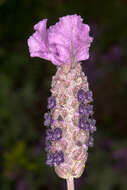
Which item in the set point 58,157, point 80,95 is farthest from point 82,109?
point 58,157

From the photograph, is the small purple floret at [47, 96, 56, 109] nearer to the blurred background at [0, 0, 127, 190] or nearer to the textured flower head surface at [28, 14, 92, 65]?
the textured flower head surface at [28, 14, 92, 65]

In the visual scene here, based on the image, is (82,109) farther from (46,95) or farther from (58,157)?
(46,95)

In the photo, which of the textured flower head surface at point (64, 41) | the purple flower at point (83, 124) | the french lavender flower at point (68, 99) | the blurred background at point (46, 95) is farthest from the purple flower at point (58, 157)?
the blurred background at point (46, 95)

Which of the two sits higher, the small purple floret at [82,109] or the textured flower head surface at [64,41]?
the textured flower head surface at [64,41]

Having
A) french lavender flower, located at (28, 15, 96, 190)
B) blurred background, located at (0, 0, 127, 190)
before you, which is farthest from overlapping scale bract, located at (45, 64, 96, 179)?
blurred background, located at (0, 0, 127, 190)

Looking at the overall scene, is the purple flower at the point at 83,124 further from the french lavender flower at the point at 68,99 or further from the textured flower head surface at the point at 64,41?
the textured flower head surface at the point at 64,41

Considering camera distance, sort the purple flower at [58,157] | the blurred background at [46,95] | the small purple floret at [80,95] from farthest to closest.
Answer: the blurred background at [46,95] → the purple flower at [58,157] → the small purple floret at [80,95]
